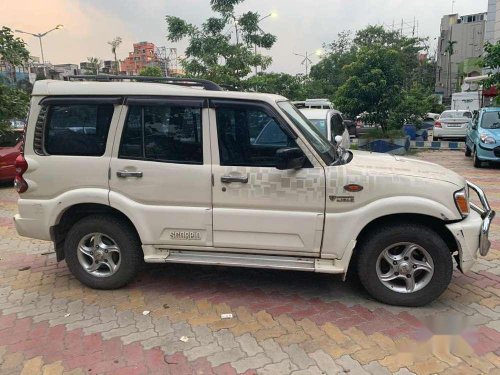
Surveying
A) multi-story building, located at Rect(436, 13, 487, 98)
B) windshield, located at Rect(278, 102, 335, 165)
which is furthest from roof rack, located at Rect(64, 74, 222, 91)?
multi-story building, located at Rect(436, 13, 487, 98)

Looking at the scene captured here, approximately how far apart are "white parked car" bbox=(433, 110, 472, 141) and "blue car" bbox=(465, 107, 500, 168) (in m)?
6.71

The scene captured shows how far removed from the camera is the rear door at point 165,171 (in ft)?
12.2

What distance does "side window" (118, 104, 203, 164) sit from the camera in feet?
12.3

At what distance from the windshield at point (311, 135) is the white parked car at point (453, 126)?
16.5 metres

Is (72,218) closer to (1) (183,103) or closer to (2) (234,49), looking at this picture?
(1) (183,103)

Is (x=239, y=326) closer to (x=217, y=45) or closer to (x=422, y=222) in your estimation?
(x=422, y=222)

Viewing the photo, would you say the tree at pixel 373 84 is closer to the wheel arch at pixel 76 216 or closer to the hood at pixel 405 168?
the hood at pixel 405 168

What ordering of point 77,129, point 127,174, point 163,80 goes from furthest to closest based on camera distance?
point 163,80 → point 77,129 → point 127,174

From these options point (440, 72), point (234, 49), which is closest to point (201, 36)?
point (234, 49)

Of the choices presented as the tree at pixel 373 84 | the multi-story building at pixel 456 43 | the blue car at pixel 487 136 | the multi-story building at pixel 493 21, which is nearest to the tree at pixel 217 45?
the tree at pixel 373 84

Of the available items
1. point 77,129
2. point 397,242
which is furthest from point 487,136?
point 77,129

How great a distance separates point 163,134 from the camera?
3809 mm

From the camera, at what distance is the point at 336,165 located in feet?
11.9

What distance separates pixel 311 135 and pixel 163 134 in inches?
54.0
